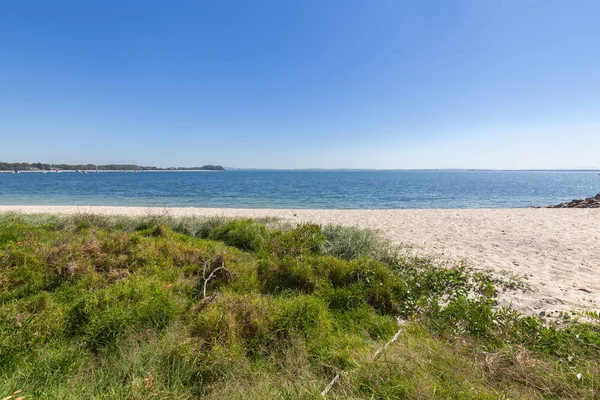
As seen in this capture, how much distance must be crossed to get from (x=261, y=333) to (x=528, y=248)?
9863 millimetres

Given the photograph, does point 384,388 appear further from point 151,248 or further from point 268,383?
point 151,248

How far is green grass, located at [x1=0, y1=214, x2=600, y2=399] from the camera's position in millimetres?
2764

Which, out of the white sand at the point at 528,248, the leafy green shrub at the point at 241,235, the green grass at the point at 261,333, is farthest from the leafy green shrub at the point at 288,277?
the white sand at the point at 528,248

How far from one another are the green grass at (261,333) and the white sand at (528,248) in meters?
1.06

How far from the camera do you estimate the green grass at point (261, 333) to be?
9.07 feet

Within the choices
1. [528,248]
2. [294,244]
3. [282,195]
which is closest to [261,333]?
[294,244]

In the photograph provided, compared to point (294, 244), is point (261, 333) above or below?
below

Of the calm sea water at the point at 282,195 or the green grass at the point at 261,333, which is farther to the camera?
the calm sea water at the point at 282,195

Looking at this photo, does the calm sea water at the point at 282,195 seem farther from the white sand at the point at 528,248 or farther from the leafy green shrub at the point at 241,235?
the leafy green shrub at the point at 241,235

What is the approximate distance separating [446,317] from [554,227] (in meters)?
12.8

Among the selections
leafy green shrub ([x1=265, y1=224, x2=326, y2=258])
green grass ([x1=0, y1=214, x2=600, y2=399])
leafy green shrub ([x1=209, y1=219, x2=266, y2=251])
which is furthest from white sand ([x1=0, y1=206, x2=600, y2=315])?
leafy green shrub ([x1=209, y1=219, x2=266, y2=251])

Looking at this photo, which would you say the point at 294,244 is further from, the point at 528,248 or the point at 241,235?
the point at 528,248

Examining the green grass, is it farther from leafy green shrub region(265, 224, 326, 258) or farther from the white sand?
the white sand

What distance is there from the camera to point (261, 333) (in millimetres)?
3771
